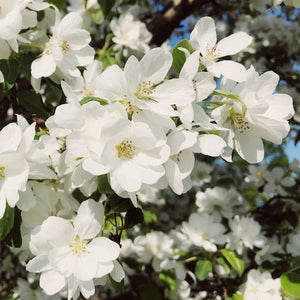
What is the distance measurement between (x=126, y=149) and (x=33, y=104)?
713 mm

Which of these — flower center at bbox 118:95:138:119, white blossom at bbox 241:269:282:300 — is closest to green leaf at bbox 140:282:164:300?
white blossom at bbox 241:269:282:300

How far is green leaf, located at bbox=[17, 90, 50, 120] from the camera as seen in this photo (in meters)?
1.69

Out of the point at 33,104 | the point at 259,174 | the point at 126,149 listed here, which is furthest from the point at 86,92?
the point at 259,174

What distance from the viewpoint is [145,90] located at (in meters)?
1.16

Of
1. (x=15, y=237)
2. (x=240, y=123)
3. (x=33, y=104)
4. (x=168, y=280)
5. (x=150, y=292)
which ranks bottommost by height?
(x=150, y=292)

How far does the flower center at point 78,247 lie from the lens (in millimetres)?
1248

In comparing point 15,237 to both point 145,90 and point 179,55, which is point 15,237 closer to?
point 145,90

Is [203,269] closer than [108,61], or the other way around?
[203,269]

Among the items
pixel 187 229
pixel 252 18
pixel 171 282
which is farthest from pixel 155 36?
pixel 171 282

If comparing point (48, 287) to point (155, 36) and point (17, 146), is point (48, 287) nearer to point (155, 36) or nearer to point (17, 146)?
point (17, 146)

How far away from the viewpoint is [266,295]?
185cm

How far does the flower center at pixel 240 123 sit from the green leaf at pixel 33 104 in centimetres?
77

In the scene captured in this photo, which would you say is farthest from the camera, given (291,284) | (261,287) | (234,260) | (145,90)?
(234,260)

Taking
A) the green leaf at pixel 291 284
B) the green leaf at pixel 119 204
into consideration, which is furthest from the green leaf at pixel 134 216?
the green leaf at pixel 291 284
